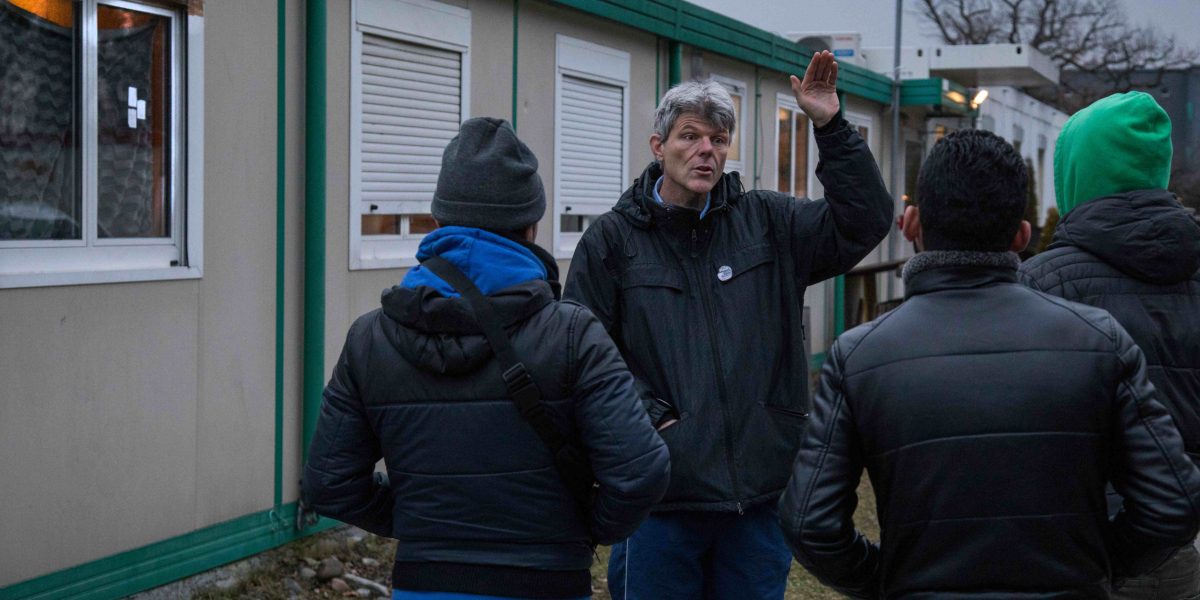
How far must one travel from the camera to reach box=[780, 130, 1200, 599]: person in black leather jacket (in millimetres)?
2338

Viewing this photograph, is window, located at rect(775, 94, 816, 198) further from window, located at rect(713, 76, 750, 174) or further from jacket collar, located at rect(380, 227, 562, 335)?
jacket collar, located at rect(380, 227, 562, 335)

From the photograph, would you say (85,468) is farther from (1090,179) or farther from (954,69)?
(954,69)

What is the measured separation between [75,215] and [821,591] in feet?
13.0

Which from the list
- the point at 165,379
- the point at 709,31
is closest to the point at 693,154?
the point at 165,379

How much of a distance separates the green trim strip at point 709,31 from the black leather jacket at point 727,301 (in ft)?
17.3

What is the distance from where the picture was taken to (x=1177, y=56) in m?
50.0

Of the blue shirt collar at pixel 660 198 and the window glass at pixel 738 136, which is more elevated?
the window glass at pixel 738 136

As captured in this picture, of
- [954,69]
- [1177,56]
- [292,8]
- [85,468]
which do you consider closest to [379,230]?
[292,8]

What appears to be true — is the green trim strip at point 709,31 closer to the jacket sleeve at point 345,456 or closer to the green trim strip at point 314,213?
the green trim strip at point 314,213

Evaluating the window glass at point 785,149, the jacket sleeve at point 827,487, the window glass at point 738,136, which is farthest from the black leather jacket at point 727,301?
the window glass at point 785,149

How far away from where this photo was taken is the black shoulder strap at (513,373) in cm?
274

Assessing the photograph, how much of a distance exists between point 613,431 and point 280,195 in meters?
4.14

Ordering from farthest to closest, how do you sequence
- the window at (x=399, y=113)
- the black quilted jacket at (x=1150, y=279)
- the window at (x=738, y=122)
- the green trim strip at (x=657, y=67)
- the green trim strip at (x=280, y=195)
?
1. the window at (x=738, y=122)
2. the green trim strip at (x=657, y=67)
3. the window at (x=399, y=113)
4. the green trim strip at (x=280, y=195)
5. the black quilted jacket at (x=1150, y=279)

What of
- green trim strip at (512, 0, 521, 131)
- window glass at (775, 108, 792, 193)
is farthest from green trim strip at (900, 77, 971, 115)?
green trim strip at (512, 0, 521, 131)
